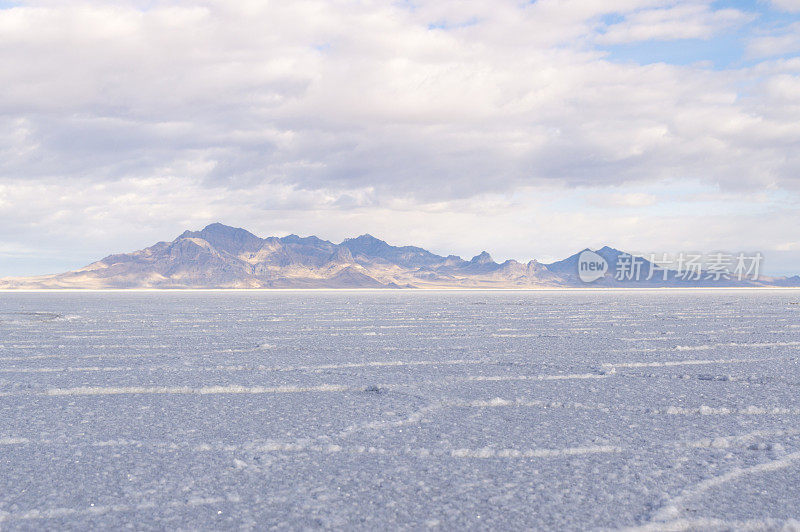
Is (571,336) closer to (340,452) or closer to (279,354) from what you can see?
(279,354)

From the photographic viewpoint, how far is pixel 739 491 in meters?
4.85

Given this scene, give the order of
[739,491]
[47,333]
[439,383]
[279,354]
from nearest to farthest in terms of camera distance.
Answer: [739,491], [439,383], [279,354], [47,333]

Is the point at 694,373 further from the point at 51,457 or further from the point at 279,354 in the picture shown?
the point at 51,457

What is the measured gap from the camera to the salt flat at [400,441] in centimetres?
446

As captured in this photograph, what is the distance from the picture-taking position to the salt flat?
4.46 meters

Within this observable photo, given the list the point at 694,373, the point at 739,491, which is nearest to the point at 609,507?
the point at 739,491

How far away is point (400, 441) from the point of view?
622 cm

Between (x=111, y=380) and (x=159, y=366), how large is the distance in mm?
1526

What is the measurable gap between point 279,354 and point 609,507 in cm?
963

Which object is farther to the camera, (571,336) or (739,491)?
(571,336)

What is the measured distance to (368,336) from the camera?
690 inches

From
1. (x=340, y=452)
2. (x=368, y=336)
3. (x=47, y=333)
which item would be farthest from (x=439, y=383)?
(x=47, y=333)

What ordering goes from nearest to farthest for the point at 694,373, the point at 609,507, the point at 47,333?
the point at 609,507 < the point at 694,373 < the point at 47,333

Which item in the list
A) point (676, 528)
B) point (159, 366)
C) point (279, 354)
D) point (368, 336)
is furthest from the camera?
point (368, 336)
